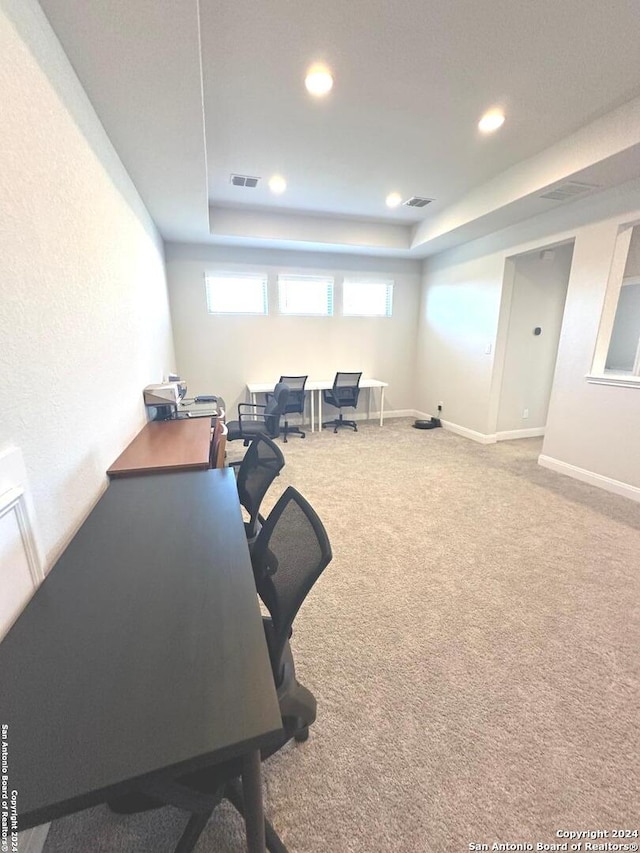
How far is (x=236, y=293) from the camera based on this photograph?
17.7 ft

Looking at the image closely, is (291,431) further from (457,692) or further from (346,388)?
(457,692)

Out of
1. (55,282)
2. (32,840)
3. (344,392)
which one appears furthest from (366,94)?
(32,840)

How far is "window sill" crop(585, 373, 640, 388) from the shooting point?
3111mm

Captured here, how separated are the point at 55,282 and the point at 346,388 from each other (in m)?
4.40

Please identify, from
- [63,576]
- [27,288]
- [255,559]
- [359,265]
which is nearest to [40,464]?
[63,576]

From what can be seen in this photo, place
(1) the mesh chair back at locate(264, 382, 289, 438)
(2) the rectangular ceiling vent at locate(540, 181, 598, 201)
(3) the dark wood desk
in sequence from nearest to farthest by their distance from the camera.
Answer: (3) the dark wood desk → (2) the rectangular ceiling vent at locate(540, 181, 598, 201) → (1) the mesh chair back at locate(264, 382, 289, 438)

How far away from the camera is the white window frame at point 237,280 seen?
5.21 meters

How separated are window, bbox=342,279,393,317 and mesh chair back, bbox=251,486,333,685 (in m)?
5.28

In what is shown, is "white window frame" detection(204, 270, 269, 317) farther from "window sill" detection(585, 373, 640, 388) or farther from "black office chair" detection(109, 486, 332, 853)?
"black office chair" detection(109, 486, 332, 853)

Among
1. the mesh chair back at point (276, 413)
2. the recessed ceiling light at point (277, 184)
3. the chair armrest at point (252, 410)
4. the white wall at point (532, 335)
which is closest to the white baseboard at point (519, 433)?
the white wall at point (532, 335)

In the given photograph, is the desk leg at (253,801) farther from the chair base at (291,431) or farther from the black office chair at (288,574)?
the chair base at (291,431)

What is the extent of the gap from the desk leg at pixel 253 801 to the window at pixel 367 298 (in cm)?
582

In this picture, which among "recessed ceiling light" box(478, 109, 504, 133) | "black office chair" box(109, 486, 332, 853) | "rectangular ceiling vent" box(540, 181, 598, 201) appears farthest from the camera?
"rectangular ceiling vent" box(540, 181, 598, 201)

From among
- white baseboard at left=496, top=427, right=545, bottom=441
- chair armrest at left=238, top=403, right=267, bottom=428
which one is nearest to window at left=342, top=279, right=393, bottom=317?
chair armrest at left=238, top=403, right=267, bottom=428
